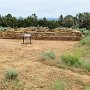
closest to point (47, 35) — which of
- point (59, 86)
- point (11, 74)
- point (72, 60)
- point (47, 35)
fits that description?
point (47, 35)

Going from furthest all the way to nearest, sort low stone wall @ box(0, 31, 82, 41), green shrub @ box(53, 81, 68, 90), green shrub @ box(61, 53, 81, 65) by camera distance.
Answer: low stone wall @ box(0, 31, 82, 41)
green shrub @ box(61, 53, 81, 65)
green shrub @ box(53, 81, 68, 90)

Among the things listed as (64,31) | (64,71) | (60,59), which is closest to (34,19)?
(64,31)

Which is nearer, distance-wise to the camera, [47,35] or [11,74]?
[11,74]

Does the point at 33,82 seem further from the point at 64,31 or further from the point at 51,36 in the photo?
the point at 64,31

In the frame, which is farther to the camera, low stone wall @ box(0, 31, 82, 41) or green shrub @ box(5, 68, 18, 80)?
low stone wall @ box(0, 31, 82, 41)

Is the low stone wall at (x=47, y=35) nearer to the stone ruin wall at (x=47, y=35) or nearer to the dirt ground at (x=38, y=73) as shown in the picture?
the stone ruin wall at (x=47, y=35)

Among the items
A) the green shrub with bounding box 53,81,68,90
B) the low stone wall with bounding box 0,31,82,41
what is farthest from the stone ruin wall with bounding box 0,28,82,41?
the green shrub with bounding box 53,81,68,90

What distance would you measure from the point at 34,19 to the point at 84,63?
2097 cm

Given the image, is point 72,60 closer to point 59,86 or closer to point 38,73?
point 38,73

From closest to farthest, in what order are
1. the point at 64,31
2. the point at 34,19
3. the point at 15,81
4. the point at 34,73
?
the point at 15,81, the point at 34,73, the point at 64,31, the point at 34,19

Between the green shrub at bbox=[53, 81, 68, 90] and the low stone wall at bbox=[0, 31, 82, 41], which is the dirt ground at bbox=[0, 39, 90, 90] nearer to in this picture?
the green shrub at bbox=[53, 81, 68, 90]

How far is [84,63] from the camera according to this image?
12.4 m

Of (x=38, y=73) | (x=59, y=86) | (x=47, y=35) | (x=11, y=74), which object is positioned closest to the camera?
(x=59, y=86)

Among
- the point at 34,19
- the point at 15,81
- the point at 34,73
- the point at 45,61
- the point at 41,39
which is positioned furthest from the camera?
the point at 34,19
